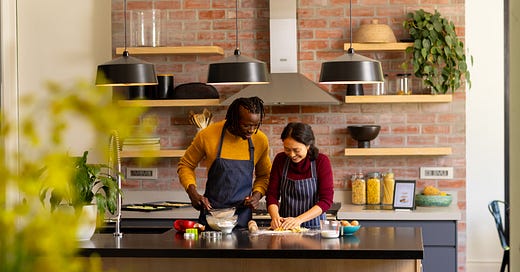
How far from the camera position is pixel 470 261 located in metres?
8.09

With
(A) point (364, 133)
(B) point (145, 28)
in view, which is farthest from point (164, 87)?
(A) point (364, 133)

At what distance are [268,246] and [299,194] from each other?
0.81 meters

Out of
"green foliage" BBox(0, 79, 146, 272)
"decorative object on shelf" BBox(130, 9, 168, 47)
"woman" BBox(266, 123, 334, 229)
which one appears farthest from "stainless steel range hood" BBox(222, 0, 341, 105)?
"green foliage" BBox(0, 79, 146, 272)

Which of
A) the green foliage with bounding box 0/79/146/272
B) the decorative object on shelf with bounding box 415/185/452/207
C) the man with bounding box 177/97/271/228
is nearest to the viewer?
the green foliage with bounding box 0/79/146/272

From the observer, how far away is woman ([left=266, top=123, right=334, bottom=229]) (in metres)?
4.51

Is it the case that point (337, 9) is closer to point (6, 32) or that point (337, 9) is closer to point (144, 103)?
point (144, 103)

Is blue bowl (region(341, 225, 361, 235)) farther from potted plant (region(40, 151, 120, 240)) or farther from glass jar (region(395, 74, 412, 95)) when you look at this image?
glass jar (region(395, 74, 412, 95))

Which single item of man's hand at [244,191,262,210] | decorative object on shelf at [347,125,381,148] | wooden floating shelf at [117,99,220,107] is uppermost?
wooden floating shelf at [117,99,220,107]

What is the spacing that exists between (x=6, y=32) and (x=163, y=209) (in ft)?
6.64

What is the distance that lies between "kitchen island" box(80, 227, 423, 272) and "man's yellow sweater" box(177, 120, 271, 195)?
774 mm

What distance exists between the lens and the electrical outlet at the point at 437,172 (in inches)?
255

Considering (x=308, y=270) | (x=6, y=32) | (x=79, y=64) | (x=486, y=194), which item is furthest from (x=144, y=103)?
(x=486, y=194)

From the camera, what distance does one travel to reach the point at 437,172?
6492 millimetres

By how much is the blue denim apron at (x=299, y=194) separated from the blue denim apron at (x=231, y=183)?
289mm
